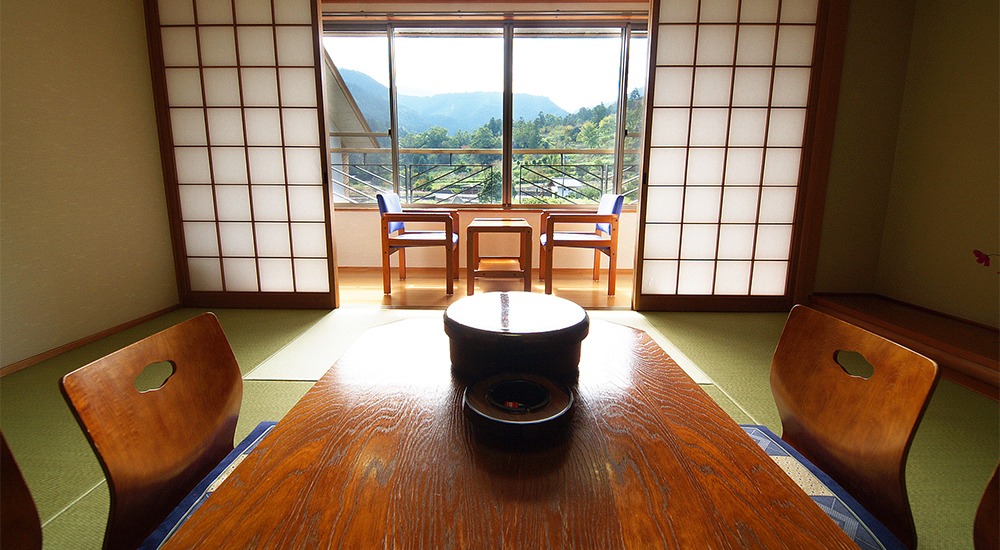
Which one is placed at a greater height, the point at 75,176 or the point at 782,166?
the point at 782,166

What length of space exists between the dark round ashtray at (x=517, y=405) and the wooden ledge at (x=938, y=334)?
2033mm

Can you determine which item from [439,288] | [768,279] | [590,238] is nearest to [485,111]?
[590,238]

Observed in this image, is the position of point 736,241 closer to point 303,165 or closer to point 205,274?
point 303,165

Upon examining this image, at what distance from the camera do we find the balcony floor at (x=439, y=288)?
3621 mm

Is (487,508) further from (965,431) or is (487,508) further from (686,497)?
(965,431)

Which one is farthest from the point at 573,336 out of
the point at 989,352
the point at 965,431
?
the point at 989,352

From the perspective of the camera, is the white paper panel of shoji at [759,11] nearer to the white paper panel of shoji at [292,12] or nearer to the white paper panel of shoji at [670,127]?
the white paper panel of shoji at [670,127]

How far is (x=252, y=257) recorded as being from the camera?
11.2 ft

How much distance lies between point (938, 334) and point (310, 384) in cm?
339

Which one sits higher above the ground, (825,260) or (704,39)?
(704,39)

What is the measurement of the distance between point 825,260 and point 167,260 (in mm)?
4974

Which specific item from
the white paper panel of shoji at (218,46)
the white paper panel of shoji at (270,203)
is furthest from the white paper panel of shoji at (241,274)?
the white paper panel of shoji at (218,46)

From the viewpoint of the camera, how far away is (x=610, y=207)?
13.2ft

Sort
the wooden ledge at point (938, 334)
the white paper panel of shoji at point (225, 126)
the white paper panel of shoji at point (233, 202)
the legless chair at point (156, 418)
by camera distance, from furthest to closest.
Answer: the white paper panel of shoji at point (233, 202) → the white paper panel of shoji at point (225, 126) → the wooden ledge at point (938, 334) → the legless chair at point (156, 418)
